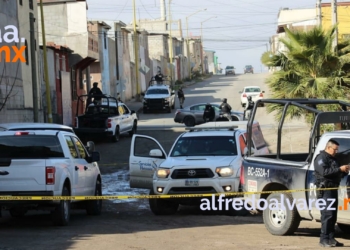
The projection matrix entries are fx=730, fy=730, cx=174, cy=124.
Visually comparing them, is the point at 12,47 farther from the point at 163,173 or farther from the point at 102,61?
the point at 102,61

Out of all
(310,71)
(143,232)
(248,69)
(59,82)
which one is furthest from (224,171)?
(248,69)

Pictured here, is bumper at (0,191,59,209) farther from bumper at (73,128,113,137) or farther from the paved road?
bumper at (73,128,113,137)

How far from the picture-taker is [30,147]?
13609mm

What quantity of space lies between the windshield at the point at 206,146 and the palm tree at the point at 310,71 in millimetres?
6320

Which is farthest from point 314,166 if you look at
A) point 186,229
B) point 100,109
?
point 100,109

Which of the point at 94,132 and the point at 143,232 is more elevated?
the point at 94,132

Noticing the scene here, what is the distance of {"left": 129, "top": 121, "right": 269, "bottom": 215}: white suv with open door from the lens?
1522cm

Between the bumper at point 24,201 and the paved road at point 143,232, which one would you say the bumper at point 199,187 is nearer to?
the paved road at point 143,232

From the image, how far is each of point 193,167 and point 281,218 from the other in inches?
146

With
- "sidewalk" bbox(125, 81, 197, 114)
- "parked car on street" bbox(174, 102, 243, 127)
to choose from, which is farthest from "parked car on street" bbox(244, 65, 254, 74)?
"parked car on street" bbox(174, 102, 243, 127)

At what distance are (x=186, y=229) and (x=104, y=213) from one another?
3.98 metres

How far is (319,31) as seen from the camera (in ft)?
75.5

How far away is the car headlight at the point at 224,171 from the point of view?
15.3 metres

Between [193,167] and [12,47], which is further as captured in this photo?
[12,47]
